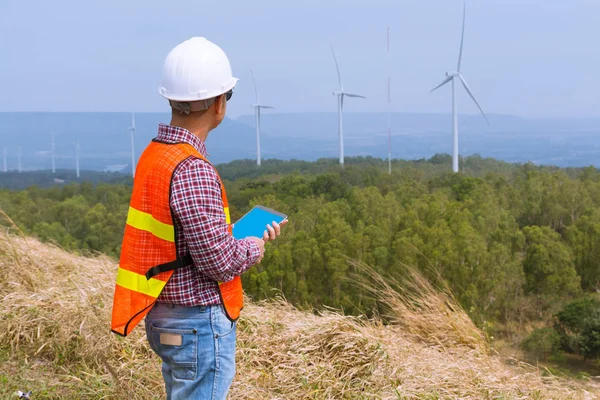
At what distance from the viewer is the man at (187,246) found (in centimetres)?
305

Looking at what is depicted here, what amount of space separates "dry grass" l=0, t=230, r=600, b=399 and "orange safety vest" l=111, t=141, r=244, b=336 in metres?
1.77

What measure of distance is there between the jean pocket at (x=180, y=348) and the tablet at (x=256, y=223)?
0.54m

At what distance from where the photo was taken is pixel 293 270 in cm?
3631

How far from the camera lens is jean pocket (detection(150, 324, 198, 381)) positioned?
10.6 ft

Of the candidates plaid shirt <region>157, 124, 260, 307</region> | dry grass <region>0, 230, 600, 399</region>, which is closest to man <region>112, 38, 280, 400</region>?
plaid shirt <region>157, 124, 260, 307</region>

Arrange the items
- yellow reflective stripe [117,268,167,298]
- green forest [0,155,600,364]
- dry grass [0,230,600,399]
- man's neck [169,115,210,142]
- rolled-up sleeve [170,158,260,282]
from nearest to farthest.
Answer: rolled-up sleeve [170,158,260,282] → yellow reflective stripe [117,268,167,298] → man's neck [169,115,210,142] → dry grass [0,230,600,399] → green forest [0,155,600,364]

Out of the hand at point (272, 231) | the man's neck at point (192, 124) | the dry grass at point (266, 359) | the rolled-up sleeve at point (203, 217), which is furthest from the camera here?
the dry grass at point (266, 359)

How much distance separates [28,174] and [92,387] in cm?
11586

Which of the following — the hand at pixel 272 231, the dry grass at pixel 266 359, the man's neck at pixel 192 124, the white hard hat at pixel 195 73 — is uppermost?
the white hard hat at pixel 195 73

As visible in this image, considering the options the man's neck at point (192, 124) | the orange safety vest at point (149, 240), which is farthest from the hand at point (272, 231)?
the man's neck at point (192, 124)

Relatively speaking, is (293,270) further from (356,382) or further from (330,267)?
(356,382)

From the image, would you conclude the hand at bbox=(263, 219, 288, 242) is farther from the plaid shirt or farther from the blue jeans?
the blue jeans

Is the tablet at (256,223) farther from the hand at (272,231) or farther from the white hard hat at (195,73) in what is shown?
the white hard hat at (195,73)

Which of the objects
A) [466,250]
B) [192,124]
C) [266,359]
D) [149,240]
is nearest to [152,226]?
[149,240]
